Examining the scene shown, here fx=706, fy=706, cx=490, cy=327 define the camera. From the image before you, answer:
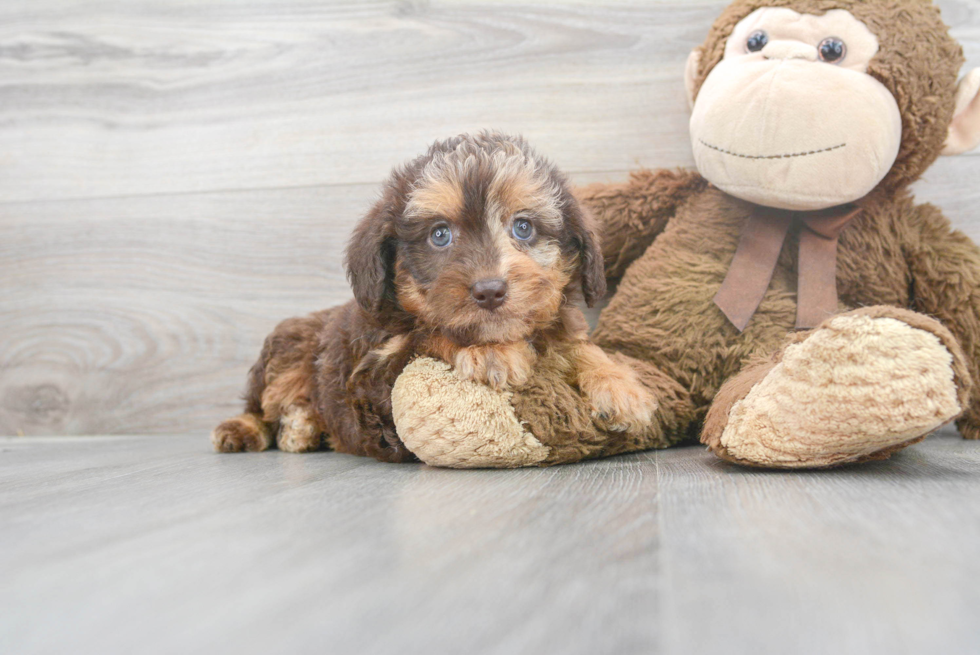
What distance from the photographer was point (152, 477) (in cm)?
168

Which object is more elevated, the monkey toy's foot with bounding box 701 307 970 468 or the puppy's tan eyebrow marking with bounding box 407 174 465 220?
the puppy's tan eyebrow marking with bounding box 407 174 465 220

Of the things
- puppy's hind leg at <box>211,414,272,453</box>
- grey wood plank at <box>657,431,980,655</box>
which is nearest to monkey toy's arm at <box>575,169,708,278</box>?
grey wood plank at <box>657,431,980,655</box>

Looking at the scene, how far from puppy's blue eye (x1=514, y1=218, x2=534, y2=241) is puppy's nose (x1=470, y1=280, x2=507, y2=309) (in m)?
0.19

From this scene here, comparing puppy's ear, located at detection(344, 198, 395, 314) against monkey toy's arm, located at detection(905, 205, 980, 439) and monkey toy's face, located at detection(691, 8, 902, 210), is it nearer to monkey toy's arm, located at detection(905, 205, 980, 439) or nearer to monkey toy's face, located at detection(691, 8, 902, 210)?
monkey toy's face, located at detection(691, 8, 902, 210)

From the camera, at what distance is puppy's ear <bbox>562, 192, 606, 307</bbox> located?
171 cm

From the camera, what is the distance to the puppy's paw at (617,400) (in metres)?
1.59

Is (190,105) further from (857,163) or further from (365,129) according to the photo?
(857,163)

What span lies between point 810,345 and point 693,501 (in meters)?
0.41

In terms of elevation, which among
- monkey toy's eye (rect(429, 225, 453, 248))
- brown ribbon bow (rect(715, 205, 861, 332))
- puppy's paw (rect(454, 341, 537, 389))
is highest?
monkey toy's eye (rect(429, 225, 453, 248))

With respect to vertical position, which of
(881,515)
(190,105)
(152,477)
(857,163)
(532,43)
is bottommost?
(152,477)

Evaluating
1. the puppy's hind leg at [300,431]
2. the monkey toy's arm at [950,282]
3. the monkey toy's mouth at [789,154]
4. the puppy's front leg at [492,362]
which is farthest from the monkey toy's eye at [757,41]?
the puppy's hind leg at [300,431]

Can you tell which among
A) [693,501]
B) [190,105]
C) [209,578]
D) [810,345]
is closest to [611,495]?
[693,501]

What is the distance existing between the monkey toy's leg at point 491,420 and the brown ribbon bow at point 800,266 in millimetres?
513

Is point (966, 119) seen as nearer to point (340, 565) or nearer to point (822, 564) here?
point (822, 564)
